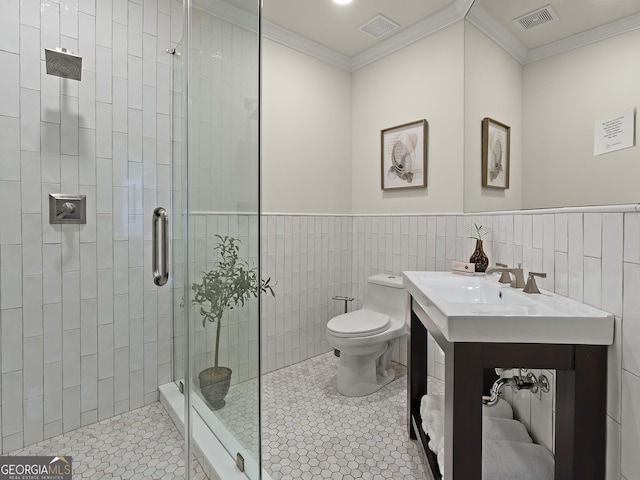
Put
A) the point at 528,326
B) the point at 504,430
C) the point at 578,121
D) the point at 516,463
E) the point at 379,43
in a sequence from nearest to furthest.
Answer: the point at 528,326, the point at 516,463, the point at 578,121, the point at 504,430, the point at 379,43

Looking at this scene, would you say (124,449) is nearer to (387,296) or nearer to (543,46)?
(387,296)

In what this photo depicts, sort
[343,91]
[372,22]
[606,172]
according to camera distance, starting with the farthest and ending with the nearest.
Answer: [343,91]
[372,22]
[606,172]

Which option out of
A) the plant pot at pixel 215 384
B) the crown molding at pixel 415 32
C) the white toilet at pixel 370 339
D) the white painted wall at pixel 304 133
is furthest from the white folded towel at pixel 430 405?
the crown molding at pixel 415 32

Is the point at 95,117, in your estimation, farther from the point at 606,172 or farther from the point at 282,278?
the point at 606,172

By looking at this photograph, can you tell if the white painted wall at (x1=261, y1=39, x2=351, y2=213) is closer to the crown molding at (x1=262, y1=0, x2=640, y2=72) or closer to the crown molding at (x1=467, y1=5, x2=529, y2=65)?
the crown molding at (x1=262, y1=0, x2=640, y2=72)

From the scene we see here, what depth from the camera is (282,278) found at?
8.45 feet

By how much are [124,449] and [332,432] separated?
39.0 inches

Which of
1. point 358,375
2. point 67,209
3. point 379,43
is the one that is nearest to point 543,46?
point 379,43

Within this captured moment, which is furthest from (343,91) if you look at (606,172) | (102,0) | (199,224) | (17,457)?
(17,457)

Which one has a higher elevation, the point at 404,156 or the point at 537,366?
the point at 404,156

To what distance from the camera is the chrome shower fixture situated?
1617 millimetres

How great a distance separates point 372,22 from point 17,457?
10.3 feet

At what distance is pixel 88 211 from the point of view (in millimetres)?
1760

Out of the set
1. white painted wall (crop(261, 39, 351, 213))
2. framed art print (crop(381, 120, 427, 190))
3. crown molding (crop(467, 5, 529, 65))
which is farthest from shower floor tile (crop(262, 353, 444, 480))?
crown molding (crop(467, 5, 529, 65))
